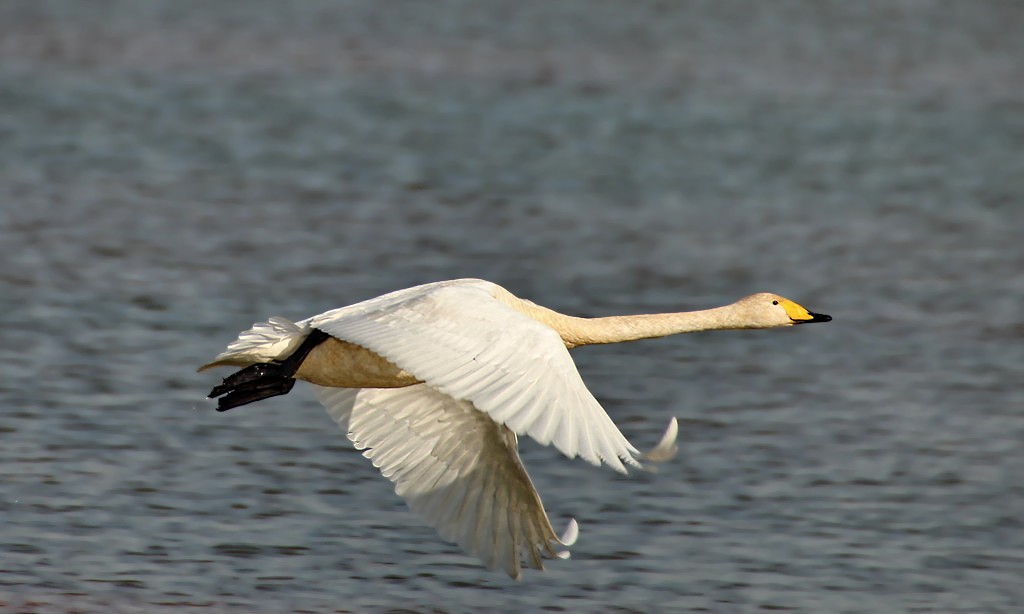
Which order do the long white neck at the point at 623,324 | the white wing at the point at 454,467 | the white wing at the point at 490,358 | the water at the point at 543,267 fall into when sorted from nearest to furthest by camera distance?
the white wing at the point at 490,358, the white wing at the point at 454,467, the long white neck at the point at 623,324, the water at the point at 543,267

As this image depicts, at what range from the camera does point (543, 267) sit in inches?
582

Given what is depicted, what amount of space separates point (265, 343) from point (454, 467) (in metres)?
1.15

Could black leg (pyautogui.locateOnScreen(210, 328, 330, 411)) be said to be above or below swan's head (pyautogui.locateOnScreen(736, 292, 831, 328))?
below

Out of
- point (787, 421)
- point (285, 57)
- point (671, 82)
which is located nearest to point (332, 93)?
point (285, 57)

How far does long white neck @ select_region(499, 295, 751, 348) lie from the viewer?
8594mm

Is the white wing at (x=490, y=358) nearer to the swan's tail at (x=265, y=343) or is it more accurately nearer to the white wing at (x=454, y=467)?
the swan's tail at (x=265, y=343)

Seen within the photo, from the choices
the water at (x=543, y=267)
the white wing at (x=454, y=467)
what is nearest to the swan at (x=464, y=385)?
the white wing at (x=454, y=467)

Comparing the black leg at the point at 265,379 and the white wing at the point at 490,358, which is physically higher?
the white wing at the point at 490,358

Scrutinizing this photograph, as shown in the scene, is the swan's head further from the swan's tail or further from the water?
the swan's tail

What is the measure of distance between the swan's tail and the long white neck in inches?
41.3

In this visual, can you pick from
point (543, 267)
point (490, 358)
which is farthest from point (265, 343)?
point (543, 267)

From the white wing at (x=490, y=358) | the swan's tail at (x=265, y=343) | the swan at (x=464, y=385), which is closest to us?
the white wing at (x=490, y=358)

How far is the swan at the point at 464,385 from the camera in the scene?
23.0 feet

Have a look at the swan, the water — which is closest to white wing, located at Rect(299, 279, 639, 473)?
the swan
